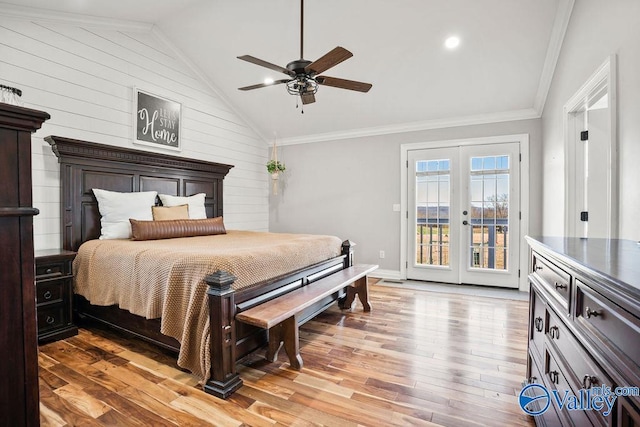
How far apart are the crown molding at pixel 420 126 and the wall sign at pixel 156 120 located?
200 centimetres

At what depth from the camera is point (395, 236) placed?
5.02m

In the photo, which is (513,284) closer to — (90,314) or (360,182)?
(360,182)

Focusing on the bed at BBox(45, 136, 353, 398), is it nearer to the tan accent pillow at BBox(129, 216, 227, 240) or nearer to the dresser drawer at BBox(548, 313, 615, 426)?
the tan accent pillow at BBox(129, 216, 227, 240)

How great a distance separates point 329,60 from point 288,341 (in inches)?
79.3

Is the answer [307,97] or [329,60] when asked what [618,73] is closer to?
[329,60]

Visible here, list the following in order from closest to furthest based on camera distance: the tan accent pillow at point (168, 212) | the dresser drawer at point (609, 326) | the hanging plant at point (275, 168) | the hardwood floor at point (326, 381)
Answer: the dresser drawer at point (609, 326), the hardwood floor at point (326, 381), the tan accent pillow at point (168, 212), the hanging plant at point (275, 168)

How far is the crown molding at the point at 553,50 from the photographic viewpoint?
2.80 metres

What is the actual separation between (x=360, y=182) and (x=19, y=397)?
4701 mm

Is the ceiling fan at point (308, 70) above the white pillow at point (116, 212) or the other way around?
above

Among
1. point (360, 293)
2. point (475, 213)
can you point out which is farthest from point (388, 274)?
point (360, 293)

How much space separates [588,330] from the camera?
3.27 ft

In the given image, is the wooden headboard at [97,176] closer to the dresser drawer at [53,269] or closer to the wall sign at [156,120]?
the wall sign at [156,120]

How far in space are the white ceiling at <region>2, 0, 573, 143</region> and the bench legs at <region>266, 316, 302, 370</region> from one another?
302 cm

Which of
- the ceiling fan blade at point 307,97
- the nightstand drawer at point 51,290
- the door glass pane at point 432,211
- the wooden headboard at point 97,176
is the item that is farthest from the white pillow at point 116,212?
the door glass pane at point 432,211
